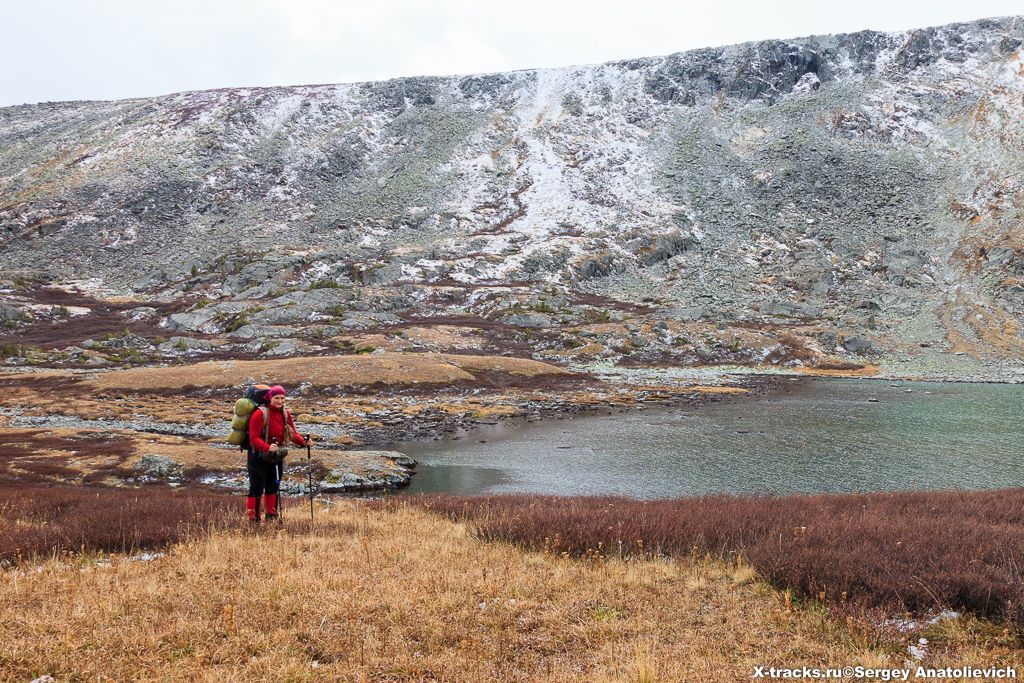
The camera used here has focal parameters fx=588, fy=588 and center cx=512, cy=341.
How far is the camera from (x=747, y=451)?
3631cm

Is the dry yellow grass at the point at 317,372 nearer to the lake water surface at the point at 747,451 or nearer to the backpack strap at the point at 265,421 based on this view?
the lake water surface at the point at 747,451

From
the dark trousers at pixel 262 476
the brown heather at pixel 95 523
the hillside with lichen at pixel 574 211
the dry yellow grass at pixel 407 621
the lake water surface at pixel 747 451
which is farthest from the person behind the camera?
the hillside with lichen at pixel 574 211

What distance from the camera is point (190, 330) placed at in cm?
8625

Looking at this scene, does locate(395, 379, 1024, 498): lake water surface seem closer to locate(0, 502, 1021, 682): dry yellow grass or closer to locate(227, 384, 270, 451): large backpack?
locate(227, 384, 270, 451): large backpack

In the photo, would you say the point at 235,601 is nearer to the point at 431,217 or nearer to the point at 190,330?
the point at 190,330

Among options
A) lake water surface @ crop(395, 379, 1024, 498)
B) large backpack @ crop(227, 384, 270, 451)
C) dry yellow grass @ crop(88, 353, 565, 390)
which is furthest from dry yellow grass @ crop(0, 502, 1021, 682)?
dry yellow grass @ crop(88, 353, 565, 390)

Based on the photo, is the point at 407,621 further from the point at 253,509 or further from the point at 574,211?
the point at 574,211

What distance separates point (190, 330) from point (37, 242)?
210 ft

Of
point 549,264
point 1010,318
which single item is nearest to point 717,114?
point 549,264

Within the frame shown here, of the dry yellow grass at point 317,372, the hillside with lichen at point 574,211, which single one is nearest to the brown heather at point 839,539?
the dry yellow grass at point 317,372

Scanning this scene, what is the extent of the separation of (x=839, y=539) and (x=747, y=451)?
2727 cm

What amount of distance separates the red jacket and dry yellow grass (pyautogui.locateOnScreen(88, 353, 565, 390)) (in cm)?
4540

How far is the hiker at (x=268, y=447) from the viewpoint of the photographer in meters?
12.9

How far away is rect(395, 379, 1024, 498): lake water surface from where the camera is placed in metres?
29.6
